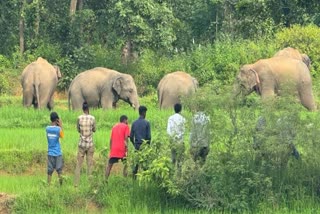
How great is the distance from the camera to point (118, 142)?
54.3 feet

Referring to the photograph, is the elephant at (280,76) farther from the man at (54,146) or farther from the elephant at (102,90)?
the man at (54,146)

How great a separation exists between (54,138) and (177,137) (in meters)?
2.22

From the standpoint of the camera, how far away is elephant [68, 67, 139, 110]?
27.8 metres

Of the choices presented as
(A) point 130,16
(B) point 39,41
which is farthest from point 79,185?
(B) point 39,41

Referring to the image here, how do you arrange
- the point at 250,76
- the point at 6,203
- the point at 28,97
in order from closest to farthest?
the point at 6,203 → the point at 250,76 → the point at 28,97

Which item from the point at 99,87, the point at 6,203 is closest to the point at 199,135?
the point at 6,203

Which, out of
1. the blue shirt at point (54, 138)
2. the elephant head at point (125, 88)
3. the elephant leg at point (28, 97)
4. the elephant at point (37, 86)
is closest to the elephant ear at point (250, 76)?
the elephant head at point (125, 88)

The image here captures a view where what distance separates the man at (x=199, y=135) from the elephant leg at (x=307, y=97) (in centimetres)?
1060

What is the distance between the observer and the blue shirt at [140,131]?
16578 mm

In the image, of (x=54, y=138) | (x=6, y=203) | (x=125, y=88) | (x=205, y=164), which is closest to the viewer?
(x=6, y=203)

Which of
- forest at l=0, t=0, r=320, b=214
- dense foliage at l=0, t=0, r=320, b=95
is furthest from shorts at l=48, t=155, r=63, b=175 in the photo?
→ dense foliage at l=0, t=0, r=320, b=95

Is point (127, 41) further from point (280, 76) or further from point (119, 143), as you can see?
point (119, 143)

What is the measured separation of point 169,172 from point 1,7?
27.4m

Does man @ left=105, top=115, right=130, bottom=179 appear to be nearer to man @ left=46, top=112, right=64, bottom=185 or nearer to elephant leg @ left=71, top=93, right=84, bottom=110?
man @ left=46, top=112, right=64, bottom=185
